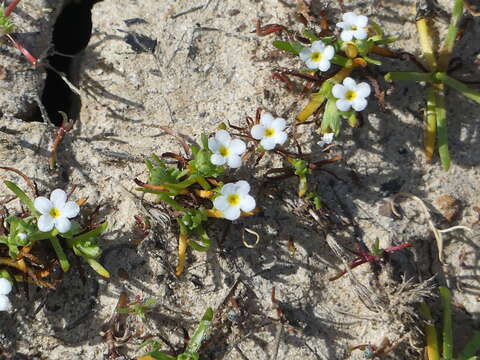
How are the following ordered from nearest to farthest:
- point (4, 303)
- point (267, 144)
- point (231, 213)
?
1. point (4, 303)
2. point (231, 213)
3. point (267, 144)

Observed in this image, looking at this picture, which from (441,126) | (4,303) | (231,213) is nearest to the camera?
(4,303)

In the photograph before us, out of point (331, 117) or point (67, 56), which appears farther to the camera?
point (67, 56)

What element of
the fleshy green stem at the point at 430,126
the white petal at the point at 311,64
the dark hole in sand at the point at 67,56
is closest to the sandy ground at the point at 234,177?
the fleshy green stem at the point at 430,126

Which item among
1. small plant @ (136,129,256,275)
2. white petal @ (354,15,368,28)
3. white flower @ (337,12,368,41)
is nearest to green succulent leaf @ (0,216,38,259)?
small plant @ (136,129,256,275)

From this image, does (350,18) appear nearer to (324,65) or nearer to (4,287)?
(324,65)

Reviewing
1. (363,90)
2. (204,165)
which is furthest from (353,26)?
(204,165)

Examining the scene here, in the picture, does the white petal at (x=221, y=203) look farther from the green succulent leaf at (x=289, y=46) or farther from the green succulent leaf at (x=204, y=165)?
the green succulent leaf at (x=289, y=46)

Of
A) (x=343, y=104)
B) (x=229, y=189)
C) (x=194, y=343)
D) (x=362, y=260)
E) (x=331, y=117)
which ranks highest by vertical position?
(x=343, y=104)
